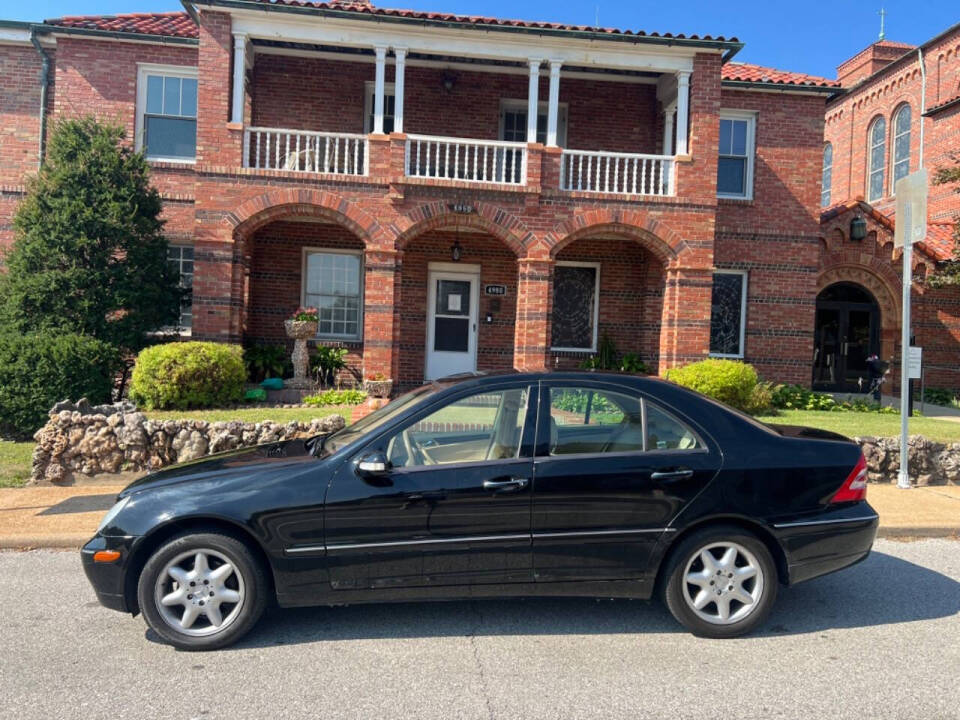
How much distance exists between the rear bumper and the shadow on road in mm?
409

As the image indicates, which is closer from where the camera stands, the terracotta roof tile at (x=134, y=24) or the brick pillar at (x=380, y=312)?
the brick pillar at (x=380, y=312)

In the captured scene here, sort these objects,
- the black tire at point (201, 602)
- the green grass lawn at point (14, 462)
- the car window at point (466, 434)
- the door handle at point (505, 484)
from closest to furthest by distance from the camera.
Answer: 1. the black tire at point (201, 602)
2. the door handle at point (505, 484)
3. the car window at point (466, 434)
4. the green grass lawn at point (14, 462)

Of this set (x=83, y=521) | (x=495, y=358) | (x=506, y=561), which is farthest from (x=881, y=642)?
(x=495, y=358)

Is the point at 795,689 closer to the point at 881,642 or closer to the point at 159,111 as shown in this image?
the point at 881,642

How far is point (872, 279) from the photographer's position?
1741 cm

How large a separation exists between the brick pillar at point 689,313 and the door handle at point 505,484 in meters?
10.3

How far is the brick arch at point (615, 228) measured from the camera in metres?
13.6

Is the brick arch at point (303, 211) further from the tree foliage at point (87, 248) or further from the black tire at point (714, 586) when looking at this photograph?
the black tire at point (714, 586)

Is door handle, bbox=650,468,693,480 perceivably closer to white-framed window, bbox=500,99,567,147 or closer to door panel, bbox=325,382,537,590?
door panel, bbox=325,382,537,590

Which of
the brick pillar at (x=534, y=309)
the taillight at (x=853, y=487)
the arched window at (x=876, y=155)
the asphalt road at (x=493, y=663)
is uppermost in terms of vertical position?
the arched window at (x=876, y=155)

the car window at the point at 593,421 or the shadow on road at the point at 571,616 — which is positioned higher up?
the car window at the point at 593,421

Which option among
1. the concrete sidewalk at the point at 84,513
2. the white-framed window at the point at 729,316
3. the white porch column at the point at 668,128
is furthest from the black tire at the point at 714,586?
the white-framed window at the point at 729,316

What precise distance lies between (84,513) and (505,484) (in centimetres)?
471

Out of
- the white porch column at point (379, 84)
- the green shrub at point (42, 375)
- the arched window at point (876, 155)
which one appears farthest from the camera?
the arched window at point (876, 155)
